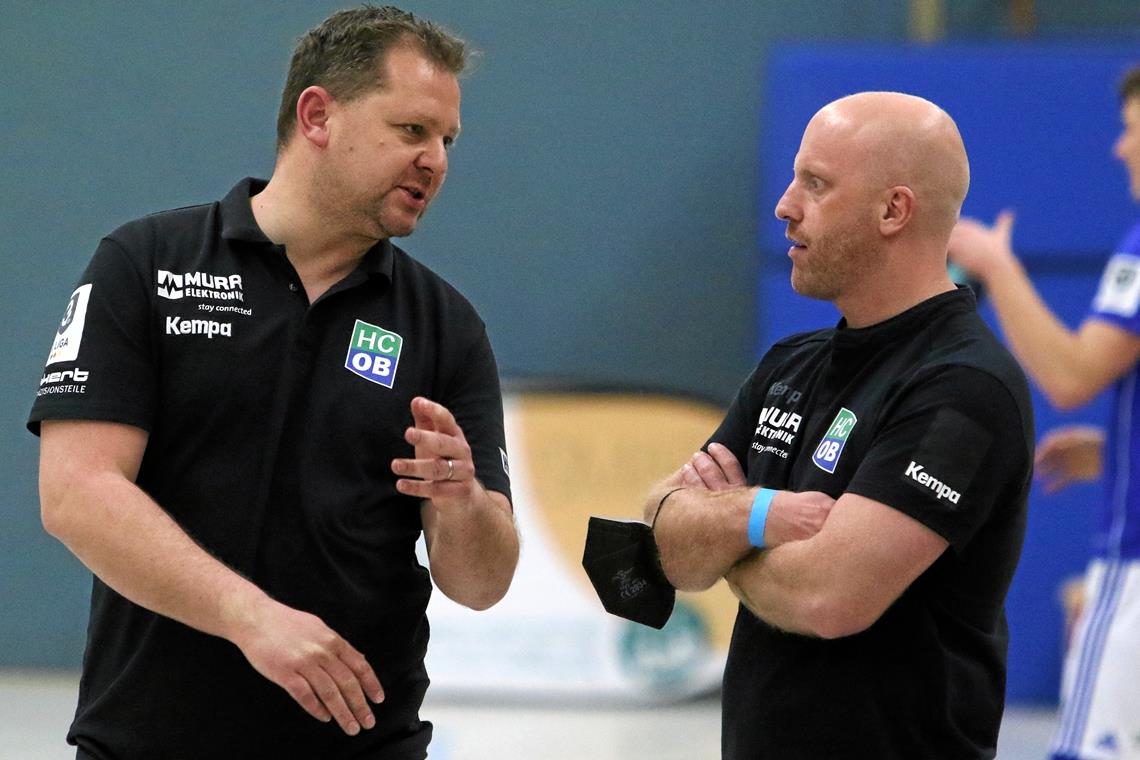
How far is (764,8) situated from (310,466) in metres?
4.82

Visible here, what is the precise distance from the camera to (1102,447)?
4215 mm

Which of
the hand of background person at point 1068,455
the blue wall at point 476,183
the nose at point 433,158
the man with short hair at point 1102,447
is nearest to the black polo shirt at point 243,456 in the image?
the nose at point 433,158

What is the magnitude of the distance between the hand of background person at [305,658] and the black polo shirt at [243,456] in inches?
8.7

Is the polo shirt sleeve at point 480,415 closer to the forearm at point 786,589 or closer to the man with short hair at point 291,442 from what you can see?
the man with short hair at point 291,442

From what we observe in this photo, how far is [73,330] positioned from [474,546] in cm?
76

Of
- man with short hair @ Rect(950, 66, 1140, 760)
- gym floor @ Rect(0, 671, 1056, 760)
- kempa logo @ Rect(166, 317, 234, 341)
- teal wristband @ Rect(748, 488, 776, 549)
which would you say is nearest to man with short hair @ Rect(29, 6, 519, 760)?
kempa logo @ Rect(166, 317, 234, 341)

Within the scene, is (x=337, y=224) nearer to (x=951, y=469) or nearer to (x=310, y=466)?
(x=310, y=466)

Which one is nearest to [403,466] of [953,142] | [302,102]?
[302,102]

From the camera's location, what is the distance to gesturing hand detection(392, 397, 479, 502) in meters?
2.34

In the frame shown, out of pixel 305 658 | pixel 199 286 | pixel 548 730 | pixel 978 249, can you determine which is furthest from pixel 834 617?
pixel 548 730

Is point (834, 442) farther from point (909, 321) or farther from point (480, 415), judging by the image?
point (480, 415)

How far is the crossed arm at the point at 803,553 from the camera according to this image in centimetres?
230

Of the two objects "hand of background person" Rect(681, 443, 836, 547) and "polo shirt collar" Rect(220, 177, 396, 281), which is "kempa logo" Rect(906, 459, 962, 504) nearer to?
"hand of background person" Rect(681, 443, 836, 547)

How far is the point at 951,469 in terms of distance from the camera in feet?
7.59
